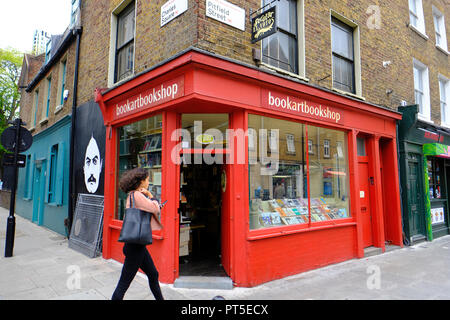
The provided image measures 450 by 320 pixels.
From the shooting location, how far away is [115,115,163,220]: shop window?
547 cm

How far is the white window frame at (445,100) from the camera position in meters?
11.2

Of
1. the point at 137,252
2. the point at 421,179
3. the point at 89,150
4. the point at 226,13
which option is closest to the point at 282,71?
the point at 226,13

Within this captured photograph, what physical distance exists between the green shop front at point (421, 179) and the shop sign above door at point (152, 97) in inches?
284

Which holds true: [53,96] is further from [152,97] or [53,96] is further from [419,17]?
[419,17]

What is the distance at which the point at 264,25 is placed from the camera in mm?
4988

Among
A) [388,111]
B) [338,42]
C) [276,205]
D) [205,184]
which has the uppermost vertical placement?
[338,42]

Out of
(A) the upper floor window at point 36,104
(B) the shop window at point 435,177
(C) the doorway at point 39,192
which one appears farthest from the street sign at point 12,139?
(B) the shop window at point 435,177

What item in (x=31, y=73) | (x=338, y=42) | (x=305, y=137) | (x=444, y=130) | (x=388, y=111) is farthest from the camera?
(x=31, y=73)

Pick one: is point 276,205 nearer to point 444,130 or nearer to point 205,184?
point 205,184

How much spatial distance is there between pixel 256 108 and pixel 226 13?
1748mm

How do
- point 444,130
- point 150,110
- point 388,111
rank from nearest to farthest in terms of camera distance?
point 150,110 < point 388,111 < point 444,130

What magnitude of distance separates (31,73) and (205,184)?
17.1 metres
